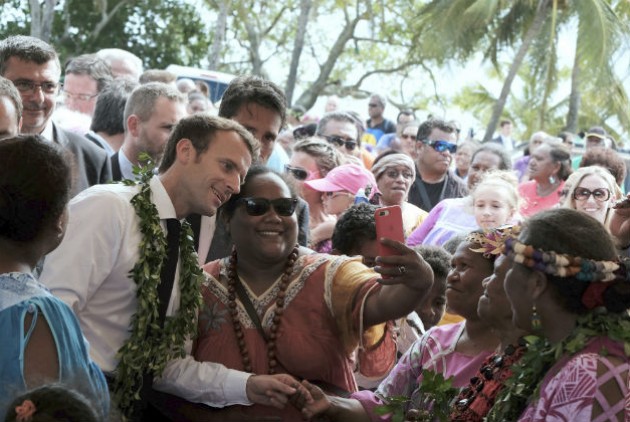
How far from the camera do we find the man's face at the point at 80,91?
857cm

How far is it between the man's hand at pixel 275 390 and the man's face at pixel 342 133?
17.6ft

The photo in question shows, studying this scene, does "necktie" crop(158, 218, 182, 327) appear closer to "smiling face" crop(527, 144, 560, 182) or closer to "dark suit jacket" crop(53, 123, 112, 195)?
"dark suit jacket" crop(53, 123, 112, 195)

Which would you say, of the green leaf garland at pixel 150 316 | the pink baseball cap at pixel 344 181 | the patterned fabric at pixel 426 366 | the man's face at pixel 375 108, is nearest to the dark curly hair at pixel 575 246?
the patterned fabric at pixel 426 366

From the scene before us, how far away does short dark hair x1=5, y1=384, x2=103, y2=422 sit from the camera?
266 cm

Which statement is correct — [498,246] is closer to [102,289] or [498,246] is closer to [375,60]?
[102,289]

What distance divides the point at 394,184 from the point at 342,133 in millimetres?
1860

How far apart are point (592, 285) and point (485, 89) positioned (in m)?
41.8

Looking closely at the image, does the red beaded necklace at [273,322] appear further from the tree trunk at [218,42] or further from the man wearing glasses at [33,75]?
the tree trunk at [218,42]

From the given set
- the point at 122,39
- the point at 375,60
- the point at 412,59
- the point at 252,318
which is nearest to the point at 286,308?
the point at 252,318

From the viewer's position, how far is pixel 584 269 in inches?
144

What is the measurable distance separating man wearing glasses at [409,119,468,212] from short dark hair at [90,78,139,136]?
2753 mm

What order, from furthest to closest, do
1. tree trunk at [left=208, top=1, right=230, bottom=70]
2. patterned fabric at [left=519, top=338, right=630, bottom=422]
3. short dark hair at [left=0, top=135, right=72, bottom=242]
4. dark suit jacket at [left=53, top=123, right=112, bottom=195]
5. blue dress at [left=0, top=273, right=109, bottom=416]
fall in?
tree trunk at [left=208, top=1, right=230, bottom=70] → dark suit jacket at [left=53, top=123, right=112, bottom=195] → patterned fabric at [left=519, top=338, right=630, bottom=422] → short dark hair at [left=0, top=135, right=72, bottom=242] → blue dress at [left=0, top=273, right=109, bottom=416]

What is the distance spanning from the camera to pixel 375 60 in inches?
1575

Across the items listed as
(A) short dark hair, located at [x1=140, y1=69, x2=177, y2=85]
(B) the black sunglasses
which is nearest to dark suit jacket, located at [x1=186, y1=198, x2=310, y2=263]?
(B) the black sunglasses
